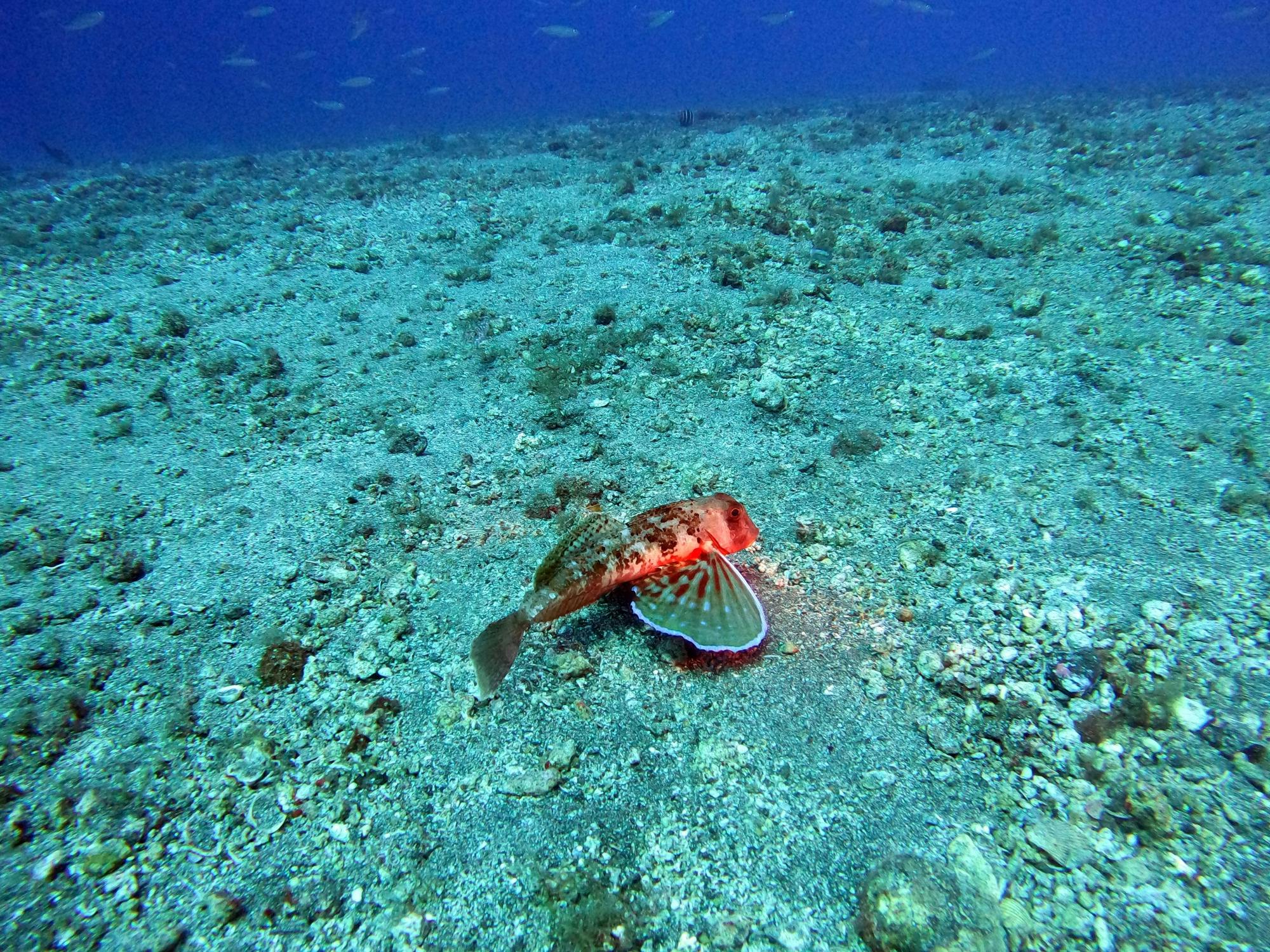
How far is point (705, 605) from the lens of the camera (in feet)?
10.3

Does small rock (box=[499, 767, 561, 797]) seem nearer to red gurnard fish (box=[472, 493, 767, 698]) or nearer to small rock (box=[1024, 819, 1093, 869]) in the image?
red gurnard fish (box=[472, 493, 767, 698])

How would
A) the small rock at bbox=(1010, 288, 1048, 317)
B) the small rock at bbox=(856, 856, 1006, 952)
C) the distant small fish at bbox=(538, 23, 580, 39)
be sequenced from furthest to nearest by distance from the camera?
the distant small fish at bbox=(538, 23, 580, 39) → the small rock at bbox=(1010, 288, 1048, 317) → the small rock at bbox=(856, 856, 1006, 952)

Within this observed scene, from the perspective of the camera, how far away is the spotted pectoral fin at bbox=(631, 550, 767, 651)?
297 centimetres

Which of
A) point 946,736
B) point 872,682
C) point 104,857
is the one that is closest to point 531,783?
point 104,857

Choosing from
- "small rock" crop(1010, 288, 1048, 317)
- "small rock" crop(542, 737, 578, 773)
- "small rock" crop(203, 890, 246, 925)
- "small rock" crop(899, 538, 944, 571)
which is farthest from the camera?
"small rock" crop(1010, 288, 1048, 317)

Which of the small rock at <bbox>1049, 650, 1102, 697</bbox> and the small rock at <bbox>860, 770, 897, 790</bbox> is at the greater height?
the small rock at <bbox>1049, 650, 1102, 697</bbox>

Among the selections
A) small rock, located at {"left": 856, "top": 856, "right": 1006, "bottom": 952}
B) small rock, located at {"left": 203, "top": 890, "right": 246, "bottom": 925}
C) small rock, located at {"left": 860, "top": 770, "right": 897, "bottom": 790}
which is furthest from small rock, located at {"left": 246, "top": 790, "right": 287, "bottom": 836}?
small rock, located at {"left": 860, "top": 770, "right": 897, "bottom": 790}

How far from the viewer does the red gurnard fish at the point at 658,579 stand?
9.56 feet

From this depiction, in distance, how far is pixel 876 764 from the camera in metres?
2.77

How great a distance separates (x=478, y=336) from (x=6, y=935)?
5.85 m

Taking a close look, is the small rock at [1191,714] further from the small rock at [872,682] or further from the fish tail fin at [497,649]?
the fish tail fin at [497,649]

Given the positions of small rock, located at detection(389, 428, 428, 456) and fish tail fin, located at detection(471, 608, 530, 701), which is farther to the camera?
small rock, located at detection(389, 428, 428, 456)

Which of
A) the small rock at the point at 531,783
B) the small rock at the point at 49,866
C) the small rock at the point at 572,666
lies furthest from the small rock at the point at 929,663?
the small rock at the point at 49,866

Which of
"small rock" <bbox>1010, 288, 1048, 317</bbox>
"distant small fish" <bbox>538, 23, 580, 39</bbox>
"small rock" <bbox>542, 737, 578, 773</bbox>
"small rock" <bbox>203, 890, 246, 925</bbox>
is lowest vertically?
"small rock" <bbox>203, 890, 246, 925</bbox>
